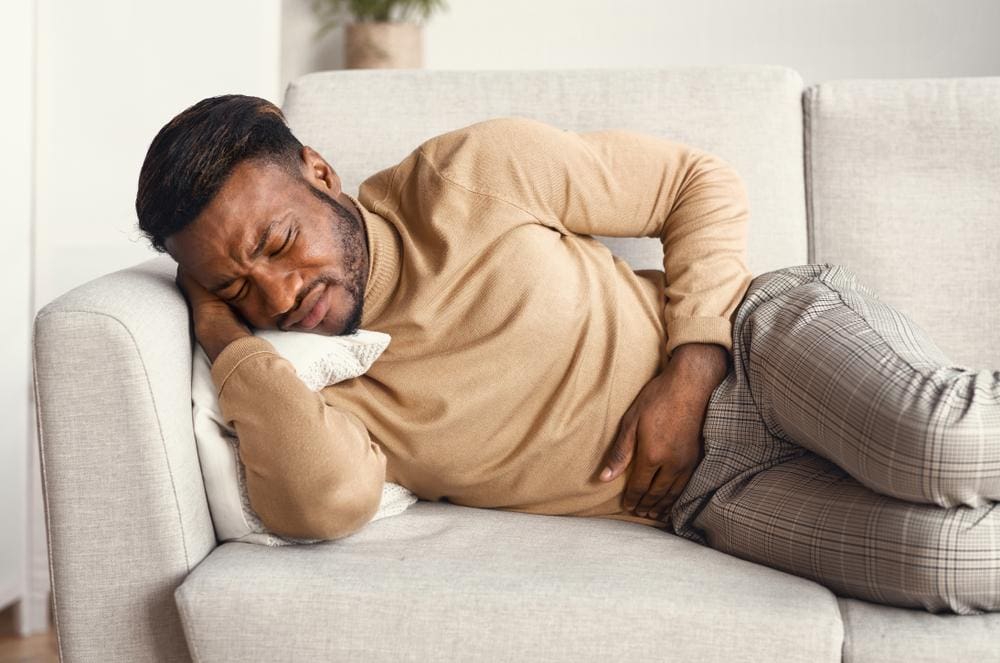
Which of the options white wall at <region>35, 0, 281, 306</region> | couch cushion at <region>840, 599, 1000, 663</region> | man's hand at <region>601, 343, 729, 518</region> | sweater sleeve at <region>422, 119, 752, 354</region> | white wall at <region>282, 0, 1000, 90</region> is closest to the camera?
couch cushion at <region>840, 599, 1000, 663</region>

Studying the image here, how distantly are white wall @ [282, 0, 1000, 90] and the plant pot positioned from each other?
0.20 m

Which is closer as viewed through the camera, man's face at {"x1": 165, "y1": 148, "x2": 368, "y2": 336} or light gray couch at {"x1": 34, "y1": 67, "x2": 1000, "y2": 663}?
light gray couch at {"x1": 34, "y1": 67, "x2": 1000, "y2": 663}

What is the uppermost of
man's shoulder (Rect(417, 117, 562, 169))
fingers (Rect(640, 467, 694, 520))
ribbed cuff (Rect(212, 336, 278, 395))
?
man's shoulder (Rect(417, 117, 562, 169))

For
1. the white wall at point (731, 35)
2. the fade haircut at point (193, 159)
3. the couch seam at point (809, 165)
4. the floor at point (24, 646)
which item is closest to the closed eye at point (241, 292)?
the fade haircut at point (193, 159)

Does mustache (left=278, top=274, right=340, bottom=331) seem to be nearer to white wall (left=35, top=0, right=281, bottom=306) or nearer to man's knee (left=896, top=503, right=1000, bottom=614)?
man's knee (left=896, top=503, right=1000, bottom=614)

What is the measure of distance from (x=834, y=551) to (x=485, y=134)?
2.41 ft

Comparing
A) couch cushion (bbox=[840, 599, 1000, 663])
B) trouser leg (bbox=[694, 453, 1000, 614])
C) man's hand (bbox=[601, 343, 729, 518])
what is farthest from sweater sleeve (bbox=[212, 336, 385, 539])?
couch cushion (bbox=[840, 599, 1000, 663])

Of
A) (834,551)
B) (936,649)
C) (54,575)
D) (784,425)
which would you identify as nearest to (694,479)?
(784,425)

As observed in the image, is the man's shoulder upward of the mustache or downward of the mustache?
upward

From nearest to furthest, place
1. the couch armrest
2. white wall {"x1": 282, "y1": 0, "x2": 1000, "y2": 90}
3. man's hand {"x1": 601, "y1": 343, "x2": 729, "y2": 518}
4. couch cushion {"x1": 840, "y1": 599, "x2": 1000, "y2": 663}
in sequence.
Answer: couch cushion {"x1": 840, "y1": 599, "x2": 1000, "y2": 663}, the couch armrest, man's hand {"x1": 601, "y1": 343, "x2": 729, "y2": 518}, white wall {"x1": 282, "y1": 0, "x2": 1000, "y2": 90}

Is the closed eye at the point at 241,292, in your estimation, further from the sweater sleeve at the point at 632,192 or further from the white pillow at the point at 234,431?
the sweater sleeve at the point at 632,192

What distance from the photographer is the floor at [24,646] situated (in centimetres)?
205

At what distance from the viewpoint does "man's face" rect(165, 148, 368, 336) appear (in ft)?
4.23

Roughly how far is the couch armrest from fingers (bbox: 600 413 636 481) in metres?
0.53
